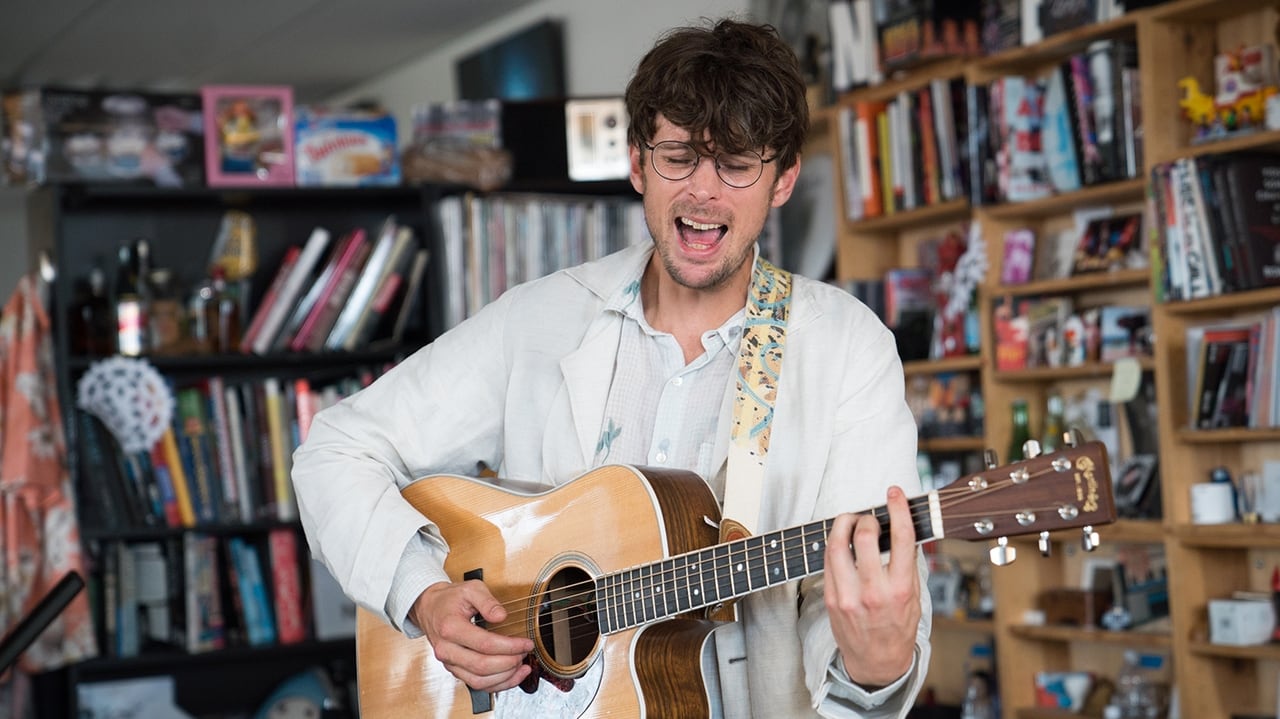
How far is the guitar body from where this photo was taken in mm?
1736

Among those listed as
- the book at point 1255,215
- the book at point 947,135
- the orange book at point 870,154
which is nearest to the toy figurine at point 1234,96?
the book at point 1255,215

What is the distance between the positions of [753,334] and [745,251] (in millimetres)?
108

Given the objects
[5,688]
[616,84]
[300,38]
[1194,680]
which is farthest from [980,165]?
[300,38]

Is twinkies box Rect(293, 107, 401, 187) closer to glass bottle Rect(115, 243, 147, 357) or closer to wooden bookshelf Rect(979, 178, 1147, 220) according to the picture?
glass bottle Rect(115, 243, 147, 357)

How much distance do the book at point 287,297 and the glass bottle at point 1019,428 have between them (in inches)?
79.9

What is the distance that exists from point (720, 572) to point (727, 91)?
62 centimetres

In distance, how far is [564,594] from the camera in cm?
185

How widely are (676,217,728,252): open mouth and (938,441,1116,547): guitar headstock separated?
538mm

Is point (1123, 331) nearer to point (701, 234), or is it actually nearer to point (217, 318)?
point (701, 234)

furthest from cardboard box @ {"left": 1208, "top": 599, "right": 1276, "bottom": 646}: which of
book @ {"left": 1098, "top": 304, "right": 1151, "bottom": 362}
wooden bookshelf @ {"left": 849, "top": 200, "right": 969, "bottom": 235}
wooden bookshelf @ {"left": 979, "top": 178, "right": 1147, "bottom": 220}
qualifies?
wooden bookshelf @ {"left": 849, "top": 200, "right": 969, "bottom": 235}

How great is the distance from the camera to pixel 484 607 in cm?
185

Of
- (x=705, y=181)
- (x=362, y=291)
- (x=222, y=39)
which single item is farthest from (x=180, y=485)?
(x=222, y=39)

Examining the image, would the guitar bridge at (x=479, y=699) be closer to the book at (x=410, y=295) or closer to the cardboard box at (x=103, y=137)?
the book at (x=410, y=295)

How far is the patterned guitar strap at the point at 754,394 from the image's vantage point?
179 cm
